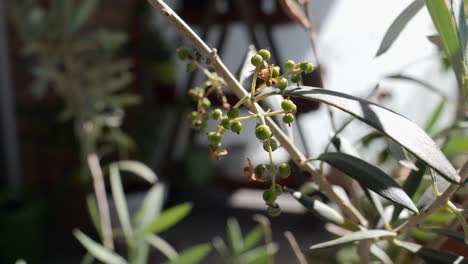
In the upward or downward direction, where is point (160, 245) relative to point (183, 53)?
downward

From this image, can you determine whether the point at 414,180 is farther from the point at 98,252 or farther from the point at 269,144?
the point at 98,252

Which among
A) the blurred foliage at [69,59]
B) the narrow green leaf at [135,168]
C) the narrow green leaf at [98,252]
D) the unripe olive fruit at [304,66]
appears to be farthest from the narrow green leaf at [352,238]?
the blurred foliage at [69,59]

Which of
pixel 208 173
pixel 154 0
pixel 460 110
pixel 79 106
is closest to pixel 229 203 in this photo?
pixel 208 173

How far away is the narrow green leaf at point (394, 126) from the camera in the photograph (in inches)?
9.5

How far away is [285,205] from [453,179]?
270 cm

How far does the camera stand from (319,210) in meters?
0.38

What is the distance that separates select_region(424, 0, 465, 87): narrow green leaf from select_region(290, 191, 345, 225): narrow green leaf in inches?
5.1

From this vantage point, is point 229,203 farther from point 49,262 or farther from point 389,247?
point 389,247

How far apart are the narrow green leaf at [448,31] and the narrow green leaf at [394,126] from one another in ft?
0.20

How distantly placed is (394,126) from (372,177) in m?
0.05

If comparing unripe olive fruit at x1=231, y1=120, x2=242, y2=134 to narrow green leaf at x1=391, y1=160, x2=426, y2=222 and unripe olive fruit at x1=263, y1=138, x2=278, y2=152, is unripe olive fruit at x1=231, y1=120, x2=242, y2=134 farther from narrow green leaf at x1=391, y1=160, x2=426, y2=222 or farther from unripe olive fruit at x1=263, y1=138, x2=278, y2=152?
narrow green leaf at x1=391, y1=160, x2=426, y2=222

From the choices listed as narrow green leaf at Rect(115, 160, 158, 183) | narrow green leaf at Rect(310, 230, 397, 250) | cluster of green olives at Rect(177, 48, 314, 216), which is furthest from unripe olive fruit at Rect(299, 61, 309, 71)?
narrow green leaf at Rect(115, 160, 158, 183)

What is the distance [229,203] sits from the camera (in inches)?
121

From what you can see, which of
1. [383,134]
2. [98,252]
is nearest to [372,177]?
[383,134]
